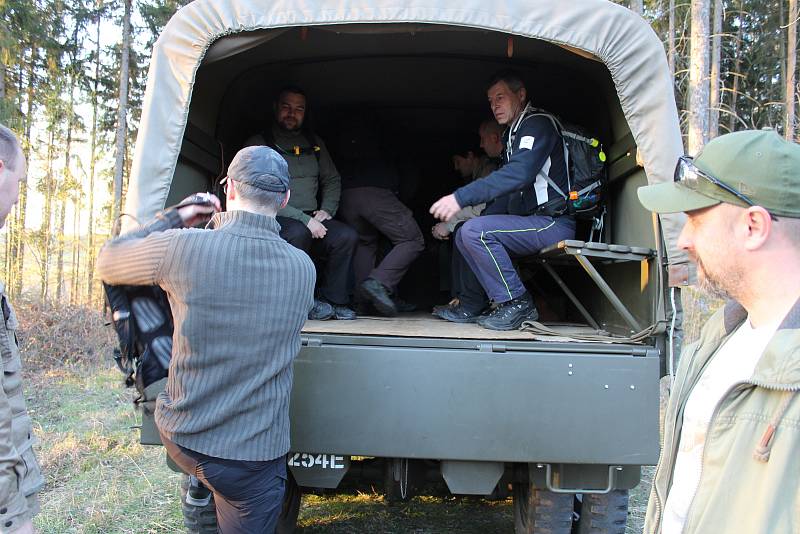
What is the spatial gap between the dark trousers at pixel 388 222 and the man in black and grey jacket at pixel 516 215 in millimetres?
807

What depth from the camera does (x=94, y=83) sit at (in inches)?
763

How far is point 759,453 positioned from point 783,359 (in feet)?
0.56

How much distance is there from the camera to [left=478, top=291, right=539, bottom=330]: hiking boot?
342 cm

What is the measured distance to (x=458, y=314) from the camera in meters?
4.14

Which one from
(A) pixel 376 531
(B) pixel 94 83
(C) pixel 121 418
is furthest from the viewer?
(B) pixel 94 83

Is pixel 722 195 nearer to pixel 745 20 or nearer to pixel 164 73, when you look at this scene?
pixel 164 73

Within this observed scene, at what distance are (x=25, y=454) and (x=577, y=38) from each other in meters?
2.65

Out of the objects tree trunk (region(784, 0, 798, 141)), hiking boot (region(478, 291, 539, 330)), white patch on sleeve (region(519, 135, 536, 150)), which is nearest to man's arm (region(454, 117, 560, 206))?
white patch on sleeve (region(519, 135, 536, 150))

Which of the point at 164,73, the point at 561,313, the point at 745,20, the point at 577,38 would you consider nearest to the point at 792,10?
the point at 745,20

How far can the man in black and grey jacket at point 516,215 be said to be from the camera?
346cm

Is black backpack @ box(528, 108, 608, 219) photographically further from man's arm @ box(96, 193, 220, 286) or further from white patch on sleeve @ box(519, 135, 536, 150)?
man's arm @ box(96, 193, 220, 286)

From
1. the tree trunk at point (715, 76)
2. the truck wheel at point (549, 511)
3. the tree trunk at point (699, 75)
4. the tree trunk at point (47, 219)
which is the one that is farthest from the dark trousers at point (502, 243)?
the tree trunk at point (715, 76)

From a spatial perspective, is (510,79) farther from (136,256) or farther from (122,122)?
(122,122)

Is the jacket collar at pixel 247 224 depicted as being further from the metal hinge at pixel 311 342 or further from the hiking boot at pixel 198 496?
the hiking boot at pixel 198 496
